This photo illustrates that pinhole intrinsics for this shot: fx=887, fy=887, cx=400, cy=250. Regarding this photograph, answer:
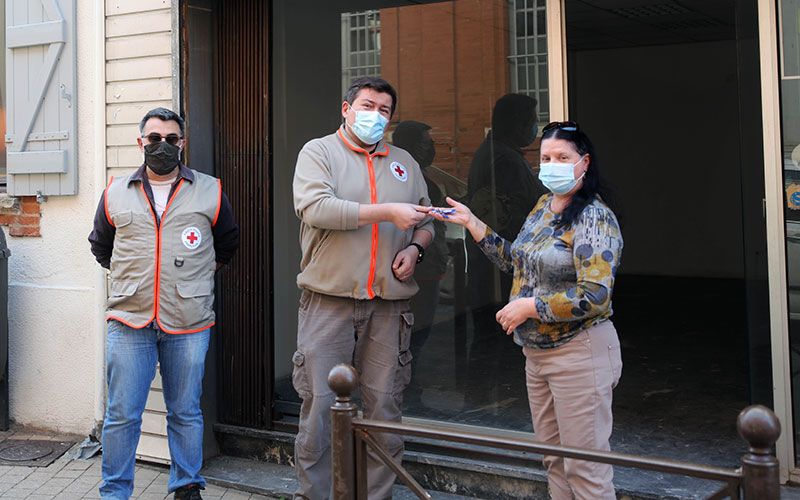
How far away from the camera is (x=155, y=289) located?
4.31m

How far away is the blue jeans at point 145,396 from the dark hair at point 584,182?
2.03 m

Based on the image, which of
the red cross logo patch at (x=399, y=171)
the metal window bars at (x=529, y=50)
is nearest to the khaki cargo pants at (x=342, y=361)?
the red cross logo patch at (x=399, y=171)

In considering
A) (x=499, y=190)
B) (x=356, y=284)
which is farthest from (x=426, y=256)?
(x=356, y=284)

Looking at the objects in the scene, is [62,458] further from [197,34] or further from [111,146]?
[197,34]

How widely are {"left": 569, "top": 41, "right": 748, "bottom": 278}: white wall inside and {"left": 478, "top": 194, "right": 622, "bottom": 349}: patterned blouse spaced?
9.62 m

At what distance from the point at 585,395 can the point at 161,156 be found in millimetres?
2324

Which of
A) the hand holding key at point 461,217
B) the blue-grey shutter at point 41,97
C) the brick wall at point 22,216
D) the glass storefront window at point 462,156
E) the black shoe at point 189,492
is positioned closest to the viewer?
the hand holding key at point 461,217

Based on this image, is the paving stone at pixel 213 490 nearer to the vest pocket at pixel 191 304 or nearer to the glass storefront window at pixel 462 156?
the glass storefront window at pixel 462 156

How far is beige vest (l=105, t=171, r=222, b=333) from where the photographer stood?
Result: 430 centimetres

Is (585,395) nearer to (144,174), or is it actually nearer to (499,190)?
(499,190)

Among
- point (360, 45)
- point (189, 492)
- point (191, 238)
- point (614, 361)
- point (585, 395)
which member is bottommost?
point (189, 492)

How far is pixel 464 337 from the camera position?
17.8ft

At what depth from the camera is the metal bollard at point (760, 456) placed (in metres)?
2.30

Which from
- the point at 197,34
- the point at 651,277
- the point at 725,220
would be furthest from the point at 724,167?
the point at 197,34
